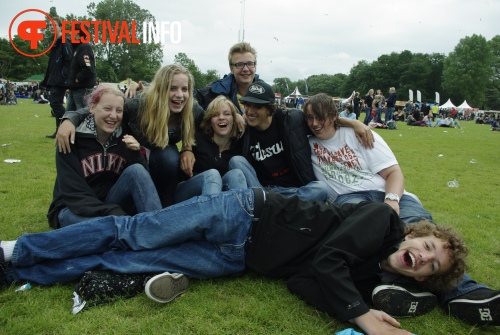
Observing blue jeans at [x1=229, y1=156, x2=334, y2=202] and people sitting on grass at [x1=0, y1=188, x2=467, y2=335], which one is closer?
people sitting on grass at [x1=0, y1=188, x2=467, y2=335]

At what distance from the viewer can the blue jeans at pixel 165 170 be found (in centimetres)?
383

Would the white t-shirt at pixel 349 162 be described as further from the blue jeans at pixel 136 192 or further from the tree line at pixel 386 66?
the tree line at pixel 386 66

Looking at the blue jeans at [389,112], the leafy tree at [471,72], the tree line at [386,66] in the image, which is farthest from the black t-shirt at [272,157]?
the leafy tree at [471,72]

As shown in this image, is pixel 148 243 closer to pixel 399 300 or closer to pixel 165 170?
pixel 165 170

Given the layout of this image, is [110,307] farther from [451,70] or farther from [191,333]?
[451,70]

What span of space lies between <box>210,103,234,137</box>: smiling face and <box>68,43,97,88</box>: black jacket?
4433 millimetres

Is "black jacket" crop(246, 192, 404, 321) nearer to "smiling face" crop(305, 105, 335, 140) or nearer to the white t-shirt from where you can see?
the white t-shirt

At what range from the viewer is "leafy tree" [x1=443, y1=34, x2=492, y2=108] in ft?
254

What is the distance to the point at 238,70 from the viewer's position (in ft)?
16.4

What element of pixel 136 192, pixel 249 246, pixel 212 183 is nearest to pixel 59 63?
pixel 136 192

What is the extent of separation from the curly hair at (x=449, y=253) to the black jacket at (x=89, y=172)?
241 cm

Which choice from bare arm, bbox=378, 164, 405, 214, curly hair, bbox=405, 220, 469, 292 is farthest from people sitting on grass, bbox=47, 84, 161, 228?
bare arm, bbox=378, 164, 405, 214

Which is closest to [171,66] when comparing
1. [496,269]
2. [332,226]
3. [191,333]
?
[332,226]

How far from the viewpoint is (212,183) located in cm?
336
